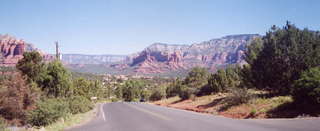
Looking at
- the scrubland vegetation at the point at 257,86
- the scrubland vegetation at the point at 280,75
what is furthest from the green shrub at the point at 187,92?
the scrubland vegetation at the point at 280,75

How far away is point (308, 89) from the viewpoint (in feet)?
64.0

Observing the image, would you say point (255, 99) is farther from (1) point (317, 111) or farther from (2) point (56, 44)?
(2) point (56, 44)

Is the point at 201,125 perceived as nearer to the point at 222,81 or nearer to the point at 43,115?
the point at 43,115

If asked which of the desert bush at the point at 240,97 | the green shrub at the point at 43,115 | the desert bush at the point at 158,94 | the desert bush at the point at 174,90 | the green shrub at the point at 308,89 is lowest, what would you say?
the desert bush at the point at 158,94

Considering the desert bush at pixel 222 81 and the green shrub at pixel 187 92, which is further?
the green shrub at pixel 187 92

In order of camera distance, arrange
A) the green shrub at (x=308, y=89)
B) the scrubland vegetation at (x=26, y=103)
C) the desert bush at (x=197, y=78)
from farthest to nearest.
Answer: the desert bush at (x=197, y=78) → the scrubland vegetation at (x=26, y=103) → the green shrub at (x=308, y=89)

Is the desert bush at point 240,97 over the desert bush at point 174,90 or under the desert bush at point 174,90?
over

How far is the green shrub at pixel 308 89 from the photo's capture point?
18.9 metres

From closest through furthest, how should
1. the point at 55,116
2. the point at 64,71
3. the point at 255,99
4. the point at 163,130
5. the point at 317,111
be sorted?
the point at 163,130
the point at 317,111
the point at 55,116
the point at 255,99
the point at 64,71

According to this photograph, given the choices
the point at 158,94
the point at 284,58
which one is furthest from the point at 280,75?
the point at 158,94

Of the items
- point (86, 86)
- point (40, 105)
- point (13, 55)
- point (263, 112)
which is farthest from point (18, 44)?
point (263, 112)

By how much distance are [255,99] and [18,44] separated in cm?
14551

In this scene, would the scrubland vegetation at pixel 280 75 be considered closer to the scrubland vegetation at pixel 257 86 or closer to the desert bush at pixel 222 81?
the scrubland vegetation at pixel 257 86

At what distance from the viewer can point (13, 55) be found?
14250cm
